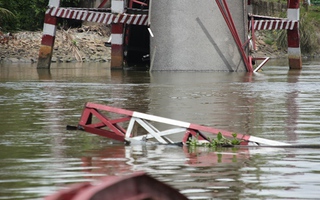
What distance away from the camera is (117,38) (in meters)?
34.8

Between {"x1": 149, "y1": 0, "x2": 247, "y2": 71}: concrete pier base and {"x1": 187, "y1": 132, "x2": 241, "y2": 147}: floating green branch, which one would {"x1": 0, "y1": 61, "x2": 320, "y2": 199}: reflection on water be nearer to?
{"x1": 187, "y1": 132, "x2": 241, "y2": 147}: floating green branch

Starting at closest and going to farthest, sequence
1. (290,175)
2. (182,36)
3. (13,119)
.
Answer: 1. (290,175)
2. (13,119)
3. (182,36)

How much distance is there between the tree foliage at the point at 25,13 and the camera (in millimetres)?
47531

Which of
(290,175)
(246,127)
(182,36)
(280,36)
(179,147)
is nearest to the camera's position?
(290,175)

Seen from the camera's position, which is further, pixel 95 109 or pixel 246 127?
pixel 246 127

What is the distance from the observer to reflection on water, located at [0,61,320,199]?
7.98 metres

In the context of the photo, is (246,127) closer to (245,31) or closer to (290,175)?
(290,175)

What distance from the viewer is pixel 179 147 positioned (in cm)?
1115

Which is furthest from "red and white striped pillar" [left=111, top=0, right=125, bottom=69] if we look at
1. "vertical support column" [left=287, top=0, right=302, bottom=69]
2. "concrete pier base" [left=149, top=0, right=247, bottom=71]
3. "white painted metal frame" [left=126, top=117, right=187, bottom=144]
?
"white painted metal frame" [left=126, top=117, right=187, bottom=144]

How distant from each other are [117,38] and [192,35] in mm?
2789

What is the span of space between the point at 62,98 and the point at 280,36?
35.7m

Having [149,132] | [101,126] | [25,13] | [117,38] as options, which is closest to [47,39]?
[117,38]

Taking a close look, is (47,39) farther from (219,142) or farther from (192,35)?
(219,142)

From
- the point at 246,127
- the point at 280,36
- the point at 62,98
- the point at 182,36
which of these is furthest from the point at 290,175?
the point at 280,36
